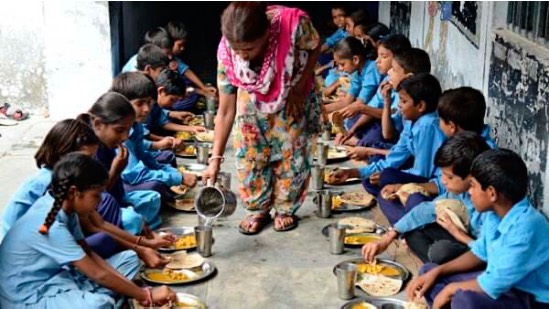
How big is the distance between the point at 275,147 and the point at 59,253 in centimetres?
170

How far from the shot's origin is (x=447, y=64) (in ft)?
20.8

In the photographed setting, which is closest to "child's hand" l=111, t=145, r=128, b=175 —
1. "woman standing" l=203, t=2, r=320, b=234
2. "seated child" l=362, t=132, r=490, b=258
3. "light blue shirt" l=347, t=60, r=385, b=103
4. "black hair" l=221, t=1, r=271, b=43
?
"woman standing" l=203, t=2, r=320, b=234

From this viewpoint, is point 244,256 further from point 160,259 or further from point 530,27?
point 530,27

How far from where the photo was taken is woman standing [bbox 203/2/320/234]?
13.9 ft

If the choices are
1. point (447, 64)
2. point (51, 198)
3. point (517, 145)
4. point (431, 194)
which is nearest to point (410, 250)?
point (431, 194)

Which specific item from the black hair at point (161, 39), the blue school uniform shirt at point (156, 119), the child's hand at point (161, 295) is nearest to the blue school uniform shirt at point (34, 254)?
the child's hand at point (161, 295)

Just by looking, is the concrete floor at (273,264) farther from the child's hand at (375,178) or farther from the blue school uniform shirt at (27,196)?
the blue school uniform shirt at (27,196)

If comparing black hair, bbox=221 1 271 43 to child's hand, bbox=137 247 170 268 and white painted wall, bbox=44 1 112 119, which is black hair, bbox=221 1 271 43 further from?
white painted wall, bbox=44 1 112 119

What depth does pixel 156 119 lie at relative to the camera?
6277mm

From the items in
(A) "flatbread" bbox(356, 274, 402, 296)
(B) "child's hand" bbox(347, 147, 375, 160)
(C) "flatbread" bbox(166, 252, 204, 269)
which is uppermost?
(B) "child's hand" bbox(347, 147, 375, 160)

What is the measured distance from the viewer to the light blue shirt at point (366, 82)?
21.2 feet

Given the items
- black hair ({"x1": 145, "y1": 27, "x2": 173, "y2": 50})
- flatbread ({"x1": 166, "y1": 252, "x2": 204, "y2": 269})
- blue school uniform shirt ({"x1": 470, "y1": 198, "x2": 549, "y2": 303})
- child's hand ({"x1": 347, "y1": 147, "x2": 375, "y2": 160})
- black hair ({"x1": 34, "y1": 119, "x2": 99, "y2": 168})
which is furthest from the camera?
black hair ({"x1": 145, "y1": 27, "x2": 173, "y2": 50})

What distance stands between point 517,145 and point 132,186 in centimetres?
216

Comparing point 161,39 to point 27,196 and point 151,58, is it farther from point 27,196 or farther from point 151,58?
point 27,196
